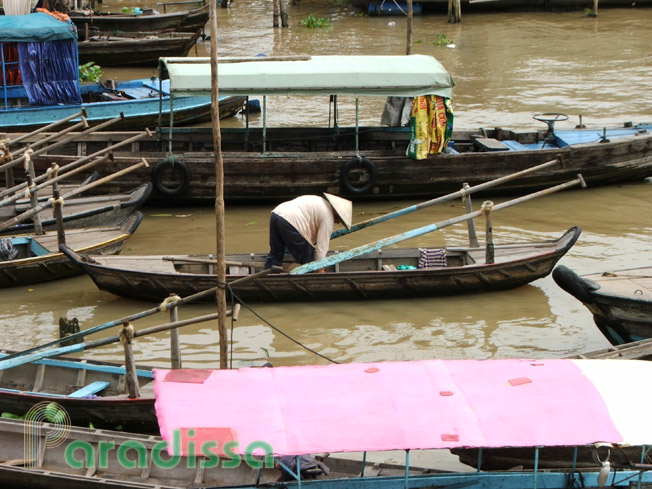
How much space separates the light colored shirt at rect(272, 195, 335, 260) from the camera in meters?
9.46

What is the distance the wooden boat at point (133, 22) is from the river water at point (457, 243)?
161 centimetres

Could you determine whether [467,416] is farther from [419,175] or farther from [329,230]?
[419,175]

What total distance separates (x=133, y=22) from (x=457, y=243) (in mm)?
13546

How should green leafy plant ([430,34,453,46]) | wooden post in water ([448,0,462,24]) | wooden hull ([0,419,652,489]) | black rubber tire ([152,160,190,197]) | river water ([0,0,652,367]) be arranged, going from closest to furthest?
wooden hull ([0,419,652,489])
river water ([0,0,652,367])
black rubber tire ([152,160,190,197])
green leafy plant ([430,34,453,46])
wooden post in water ([448,0,462,24])

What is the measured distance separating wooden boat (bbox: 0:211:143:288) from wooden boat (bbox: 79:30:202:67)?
11010 millimetres

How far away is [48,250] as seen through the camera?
10.5m

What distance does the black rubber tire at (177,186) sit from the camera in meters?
12.7

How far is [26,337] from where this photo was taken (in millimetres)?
9461

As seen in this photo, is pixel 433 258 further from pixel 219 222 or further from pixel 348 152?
pixel 219 222

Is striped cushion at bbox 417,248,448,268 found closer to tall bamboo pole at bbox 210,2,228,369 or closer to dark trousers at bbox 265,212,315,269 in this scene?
dark trousers at bbox 265,212,315,269

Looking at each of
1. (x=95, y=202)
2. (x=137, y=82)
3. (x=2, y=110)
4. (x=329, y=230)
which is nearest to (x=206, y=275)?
(x=329, y=230)

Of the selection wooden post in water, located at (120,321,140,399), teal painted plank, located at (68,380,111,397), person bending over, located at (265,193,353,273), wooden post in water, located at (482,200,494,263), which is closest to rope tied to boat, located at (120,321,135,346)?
wooden post in water, located at (120,321,140,399)

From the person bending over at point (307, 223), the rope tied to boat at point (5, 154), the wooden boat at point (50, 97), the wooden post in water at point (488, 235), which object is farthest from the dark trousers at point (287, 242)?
the wooden boat at point (50, 97)

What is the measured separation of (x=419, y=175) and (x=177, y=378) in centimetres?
762
